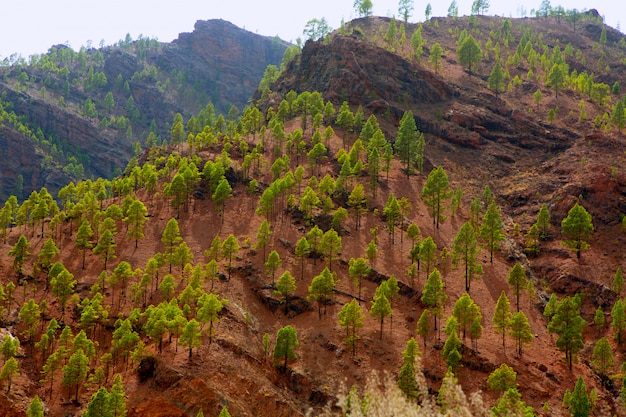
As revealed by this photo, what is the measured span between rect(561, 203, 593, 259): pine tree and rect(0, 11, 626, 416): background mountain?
89.1 inches

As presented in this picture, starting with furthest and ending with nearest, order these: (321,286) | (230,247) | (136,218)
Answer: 1. (136,218)
2. (230,247)
3. (321,286)

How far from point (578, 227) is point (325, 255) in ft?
145

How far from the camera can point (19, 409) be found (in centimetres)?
6150

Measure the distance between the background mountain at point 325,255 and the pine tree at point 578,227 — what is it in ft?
7.42

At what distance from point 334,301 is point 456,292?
19787 millimetres

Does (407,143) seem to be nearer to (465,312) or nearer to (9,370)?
(465,312)

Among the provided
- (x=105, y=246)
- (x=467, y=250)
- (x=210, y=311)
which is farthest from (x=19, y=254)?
(x=467, y=250)

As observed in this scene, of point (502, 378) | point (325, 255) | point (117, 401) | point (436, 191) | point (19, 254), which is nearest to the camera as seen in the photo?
point (117, 401)

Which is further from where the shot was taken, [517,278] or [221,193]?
[221,193]

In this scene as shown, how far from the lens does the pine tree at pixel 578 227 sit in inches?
3748

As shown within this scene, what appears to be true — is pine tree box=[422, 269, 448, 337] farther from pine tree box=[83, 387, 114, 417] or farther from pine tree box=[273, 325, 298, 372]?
pine tree box=[83, 387, 114, 417]

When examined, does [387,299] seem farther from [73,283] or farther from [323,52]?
[323,52]

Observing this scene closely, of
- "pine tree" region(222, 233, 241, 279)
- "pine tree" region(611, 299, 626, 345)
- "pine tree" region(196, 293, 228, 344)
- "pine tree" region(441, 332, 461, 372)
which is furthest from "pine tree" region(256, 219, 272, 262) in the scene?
"pine tree" region(611, 299, 626, 345)

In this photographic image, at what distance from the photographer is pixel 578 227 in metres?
95.2
